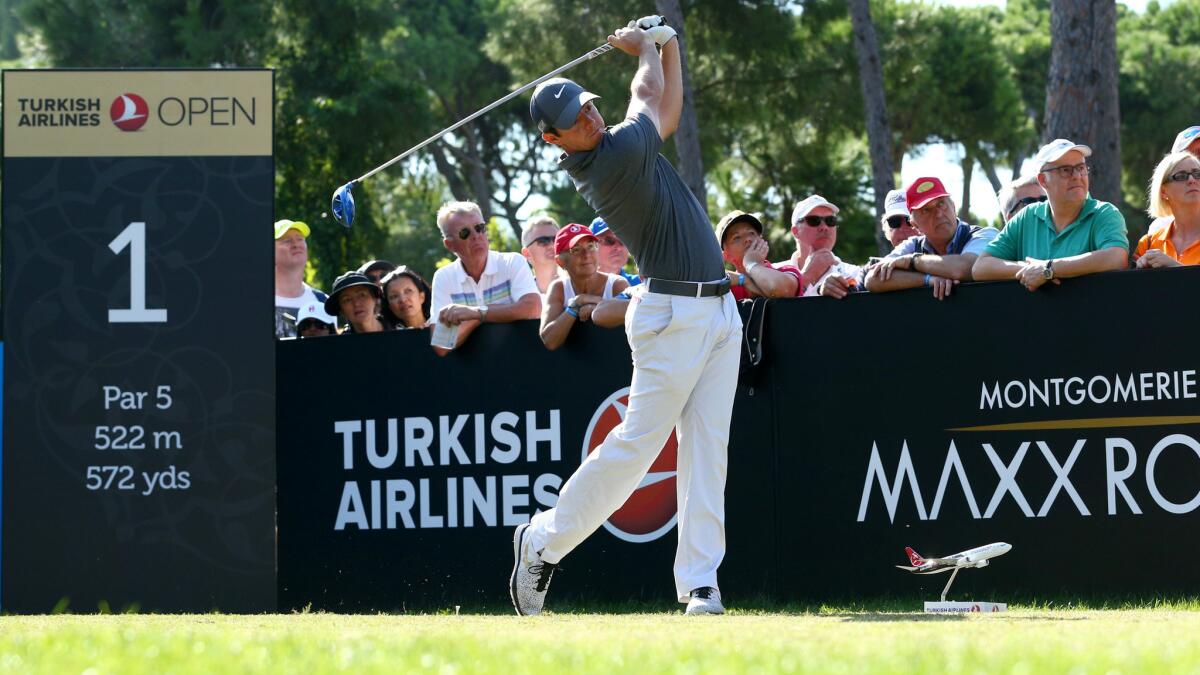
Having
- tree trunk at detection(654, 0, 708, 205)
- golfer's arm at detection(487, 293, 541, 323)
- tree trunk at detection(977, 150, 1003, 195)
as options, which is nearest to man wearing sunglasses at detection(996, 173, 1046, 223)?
golfer's arm at detection(487, 293, 541, 323)

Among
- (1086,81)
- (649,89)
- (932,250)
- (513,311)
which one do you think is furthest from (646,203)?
(1086,81)

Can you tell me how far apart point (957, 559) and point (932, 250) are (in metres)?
1.51

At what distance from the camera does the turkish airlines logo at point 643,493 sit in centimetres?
748

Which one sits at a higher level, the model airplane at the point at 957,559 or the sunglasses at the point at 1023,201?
the sunglasses at the point at 1023,201

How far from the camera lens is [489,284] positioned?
8.59 metres

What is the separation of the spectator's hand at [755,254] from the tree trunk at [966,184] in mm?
20583

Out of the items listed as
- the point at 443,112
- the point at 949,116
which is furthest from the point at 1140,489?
the point at 443,112

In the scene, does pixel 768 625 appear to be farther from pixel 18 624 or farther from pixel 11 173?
pixel 11 173

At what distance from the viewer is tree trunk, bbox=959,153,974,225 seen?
27969 millimetres

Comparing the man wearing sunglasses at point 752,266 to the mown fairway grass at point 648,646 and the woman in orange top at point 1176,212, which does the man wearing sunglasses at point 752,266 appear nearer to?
the woman in orange top at point 1176,212

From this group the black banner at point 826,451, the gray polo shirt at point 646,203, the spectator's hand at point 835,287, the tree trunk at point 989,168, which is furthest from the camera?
the tree trunk at point 989,168

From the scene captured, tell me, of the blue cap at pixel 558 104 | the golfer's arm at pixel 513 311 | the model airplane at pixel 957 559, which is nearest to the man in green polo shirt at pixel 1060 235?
the model airplane at pixel 957 559

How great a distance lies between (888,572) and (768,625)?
6.15ft

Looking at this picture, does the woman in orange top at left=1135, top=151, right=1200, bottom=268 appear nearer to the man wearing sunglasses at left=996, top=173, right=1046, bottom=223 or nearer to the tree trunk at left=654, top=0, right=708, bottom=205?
the man wearing sunglasses at left=996, top=173, right=1046, bottom=223
